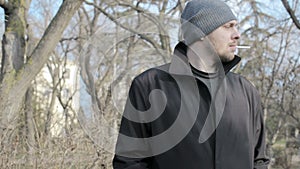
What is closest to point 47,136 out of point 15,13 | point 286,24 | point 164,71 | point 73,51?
point 15,13

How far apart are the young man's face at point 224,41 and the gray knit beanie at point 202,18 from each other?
23 millimetres

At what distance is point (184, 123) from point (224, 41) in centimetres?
38

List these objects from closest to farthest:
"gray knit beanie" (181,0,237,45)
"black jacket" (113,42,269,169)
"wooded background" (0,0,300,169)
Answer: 1. "black jacket" (113,42,269,169)
2. "gray knit beanie" (181,0,237,45)
3. "wooded background" (0,0,300,169)

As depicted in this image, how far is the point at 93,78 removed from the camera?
6801mm

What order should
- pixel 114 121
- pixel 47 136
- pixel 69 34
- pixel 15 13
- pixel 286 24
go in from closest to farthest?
1. pixel 47 136
2. pixel 114 121
3. pixel 15 13
4. pixel 286 24
5. pixel 69 34

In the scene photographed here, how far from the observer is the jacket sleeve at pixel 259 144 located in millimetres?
1906

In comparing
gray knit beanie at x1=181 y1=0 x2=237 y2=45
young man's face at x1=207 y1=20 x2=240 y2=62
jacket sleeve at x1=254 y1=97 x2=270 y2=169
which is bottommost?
jacket sleeve at x1=254 y1=97 x2=270 y2=169

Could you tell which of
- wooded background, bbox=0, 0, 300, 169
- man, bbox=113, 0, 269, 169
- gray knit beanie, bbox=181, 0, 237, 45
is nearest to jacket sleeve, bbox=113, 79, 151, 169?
man, bbox=113, 0, 269, 169

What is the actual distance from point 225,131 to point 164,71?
355 mm

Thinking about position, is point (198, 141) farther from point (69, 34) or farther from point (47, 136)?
point (69, 34)

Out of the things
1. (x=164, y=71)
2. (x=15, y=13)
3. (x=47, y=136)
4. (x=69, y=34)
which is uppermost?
(x=69, y=34)

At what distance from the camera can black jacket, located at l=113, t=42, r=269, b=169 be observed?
5.76 ft

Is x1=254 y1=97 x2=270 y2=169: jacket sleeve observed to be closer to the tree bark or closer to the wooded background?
the wooded background

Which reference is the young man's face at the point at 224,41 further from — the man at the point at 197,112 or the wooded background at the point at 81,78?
the wooded background at the point at 81,78
